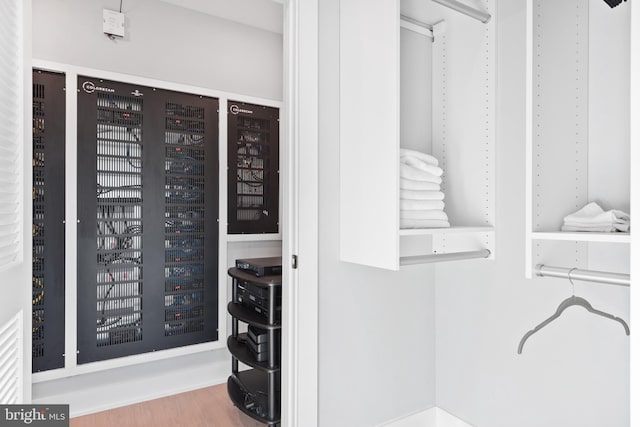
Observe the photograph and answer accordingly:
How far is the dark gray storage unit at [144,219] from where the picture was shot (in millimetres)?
2344

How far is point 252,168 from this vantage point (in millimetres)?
2934

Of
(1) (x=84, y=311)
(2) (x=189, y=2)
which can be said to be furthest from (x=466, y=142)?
(1) (x=84, y=311)

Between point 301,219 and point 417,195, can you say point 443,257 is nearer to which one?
point 417,195

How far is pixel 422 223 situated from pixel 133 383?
2225 millimetres

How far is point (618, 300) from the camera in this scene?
1333mm

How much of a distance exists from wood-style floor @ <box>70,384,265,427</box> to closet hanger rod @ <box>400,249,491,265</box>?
4.95 feet

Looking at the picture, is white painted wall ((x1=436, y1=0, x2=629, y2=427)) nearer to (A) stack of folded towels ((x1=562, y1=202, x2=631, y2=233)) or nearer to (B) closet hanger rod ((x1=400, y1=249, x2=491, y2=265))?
(B) closet hanger rod ((x1=400, y1=249, x2=491, y2=265))

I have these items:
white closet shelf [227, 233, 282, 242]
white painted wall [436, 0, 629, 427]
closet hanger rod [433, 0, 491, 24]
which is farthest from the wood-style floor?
closet hanger rod [433, 0, 491, 24]

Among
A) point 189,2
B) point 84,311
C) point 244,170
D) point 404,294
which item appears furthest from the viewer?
point 244,170

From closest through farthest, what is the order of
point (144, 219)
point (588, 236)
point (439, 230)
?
point (588, 236) < point (439, 230) < point (144, 219)

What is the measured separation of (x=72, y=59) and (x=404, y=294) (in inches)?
96.1

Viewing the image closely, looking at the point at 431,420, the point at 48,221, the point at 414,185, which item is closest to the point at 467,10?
the point at 414,185

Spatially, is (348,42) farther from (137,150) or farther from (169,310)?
(169,310)

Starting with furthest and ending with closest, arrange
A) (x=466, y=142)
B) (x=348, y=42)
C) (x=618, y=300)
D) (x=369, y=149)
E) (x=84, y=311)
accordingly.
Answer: (x=84, y=311), (x=466, y=142), (x=348, y=42), (x=369, y=149), (x=618, y=300)
